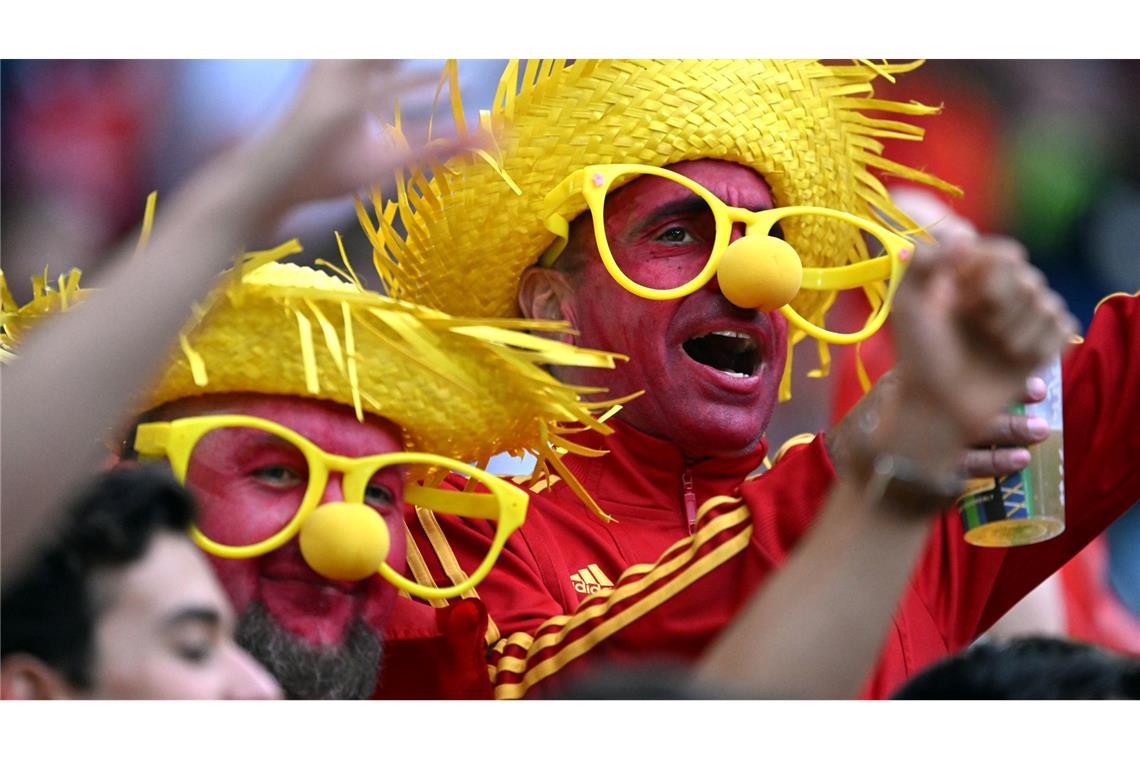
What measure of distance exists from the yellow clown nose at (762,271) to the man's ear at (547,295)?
0.37m

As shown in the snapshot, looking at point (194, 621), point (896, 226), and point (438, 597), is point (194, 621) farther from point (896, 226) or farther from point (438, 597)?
Result: point (896, 226)

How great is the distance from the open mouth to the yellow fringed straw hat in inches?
7.7

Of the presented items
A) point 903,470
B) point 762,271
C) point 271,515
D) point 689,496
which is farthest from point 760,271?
point 903,470

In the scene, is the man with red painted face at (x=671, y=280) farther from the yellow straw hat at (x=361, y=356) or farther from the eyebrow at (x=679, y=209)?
the yellow straw hat at (x=361, y=356)

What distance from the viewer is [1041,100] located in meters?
6.06

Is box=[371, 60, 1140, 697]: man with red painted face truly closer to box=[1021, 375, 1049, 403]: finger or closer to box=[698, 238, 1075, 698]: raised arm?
box=[1021, 375, 1049, 403]: finger

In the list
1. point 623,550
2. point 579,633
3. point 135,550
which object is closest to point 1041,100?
point 623,550

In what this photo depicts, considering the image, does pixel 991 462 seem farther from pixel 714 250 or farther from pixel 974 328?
pixel 714 250

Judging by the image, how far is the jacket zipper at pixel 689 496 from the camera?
10.3ft

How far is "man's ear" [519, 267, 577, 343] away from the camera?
319 centimetres

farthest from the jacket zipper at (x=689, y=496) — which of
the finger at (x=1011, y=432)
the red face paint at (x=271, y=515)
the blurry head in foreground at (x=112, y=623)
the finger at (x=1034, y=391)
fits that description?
the blurry head in foreground at (x=112, y=623)

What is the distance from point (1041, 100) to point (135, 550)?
4.69 metres

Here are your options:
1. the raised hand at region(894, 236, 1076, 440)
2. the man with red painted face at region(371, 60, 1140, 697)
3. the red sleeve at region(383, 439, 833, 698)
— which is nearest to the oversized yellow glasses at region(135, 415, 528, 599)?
the red sleeve at region(383, 439, 833, 698)

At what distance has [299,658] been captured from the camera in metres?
2.42
